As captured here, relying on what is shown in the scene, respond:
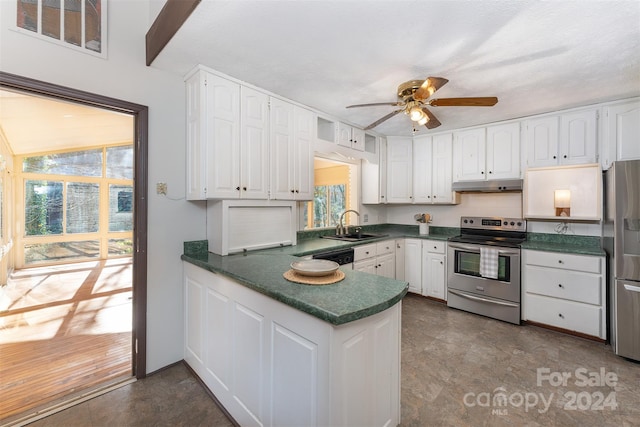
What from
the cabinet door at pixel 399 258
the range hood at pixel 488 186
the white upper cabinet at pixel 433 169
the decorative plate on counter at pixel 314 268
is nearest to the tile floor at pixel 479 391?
the decorative plate on counter at pixel 314 268

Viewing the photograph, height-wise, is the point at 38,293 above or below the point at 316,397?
below

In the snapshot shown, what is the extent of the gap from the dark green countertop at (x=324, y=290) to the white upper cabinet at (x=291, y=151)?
1.00 meters

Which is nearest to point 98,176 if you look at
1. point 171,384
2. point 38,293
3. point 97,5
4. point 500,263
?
point 38,293

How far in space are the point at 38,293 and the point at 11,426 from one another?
3385 millimetres

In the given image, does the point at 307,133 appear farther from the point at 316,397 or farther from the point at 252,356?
the point at 316,397

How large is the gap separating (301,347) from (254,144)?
72.5 inches

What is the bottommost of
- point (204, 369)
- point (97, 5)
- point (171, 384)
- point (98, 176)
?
point (171, 384)

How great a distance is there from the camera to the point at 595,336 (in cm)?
268

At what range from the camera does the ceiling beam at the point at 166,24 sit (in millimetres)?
1543

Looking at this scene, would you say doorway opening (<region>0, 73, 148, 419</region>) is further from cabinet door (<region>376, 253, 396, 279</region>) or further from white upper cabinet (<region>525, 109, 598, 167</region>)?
white upper cabinet (<region>525, 109, 598, 167</region>)

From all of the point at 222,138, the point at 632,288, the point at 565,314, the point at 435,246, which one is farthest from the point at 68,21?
the point at 565,314

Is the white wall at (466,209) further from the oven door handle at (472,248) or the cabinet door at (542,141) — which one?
the oven door handle at (472,248)

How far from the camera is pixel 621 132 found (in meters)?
2.72

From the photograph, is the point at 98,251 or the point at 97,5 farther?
the point at 98,251
